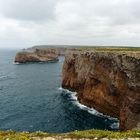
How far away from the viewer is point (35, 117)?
200ft

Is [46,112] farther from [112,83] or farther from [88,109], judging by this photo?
[112,83]

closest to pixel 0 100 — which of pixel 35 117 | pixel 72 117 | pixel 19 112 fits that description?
pixel 19 112

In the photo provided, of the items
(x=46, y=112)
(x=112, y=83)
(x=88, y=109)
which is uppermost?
(x=112, y=83)

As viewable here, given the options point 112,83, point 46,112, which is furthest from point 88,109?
point 112,83

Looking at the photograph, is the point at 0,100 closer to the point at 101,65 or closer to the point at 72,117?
the point at 72,117

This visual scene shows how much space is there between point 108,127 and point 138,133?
30598mm

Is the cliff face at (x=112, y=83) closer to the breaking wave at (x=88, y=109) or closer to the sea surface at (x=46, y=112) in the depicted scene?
the breaking wave at (x=88, y=109)

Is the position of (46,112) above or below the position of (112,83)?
below

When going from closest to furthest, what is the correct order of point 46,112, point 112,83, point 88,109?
point 112,83, point 46,112, point 88,109

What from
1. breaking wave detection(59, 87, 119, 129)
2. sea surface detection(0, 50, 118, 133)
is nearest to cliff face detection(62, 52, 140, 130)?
breaking wave detection(59, 87, 119, 129)

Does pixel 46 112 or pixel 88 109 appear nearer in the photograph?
pixel 46 112

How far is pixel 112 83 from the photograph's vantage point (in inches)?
2201

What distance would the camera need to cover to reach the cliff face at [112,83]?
157 feet

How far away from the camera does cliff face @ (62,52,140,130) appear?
1884 inches
